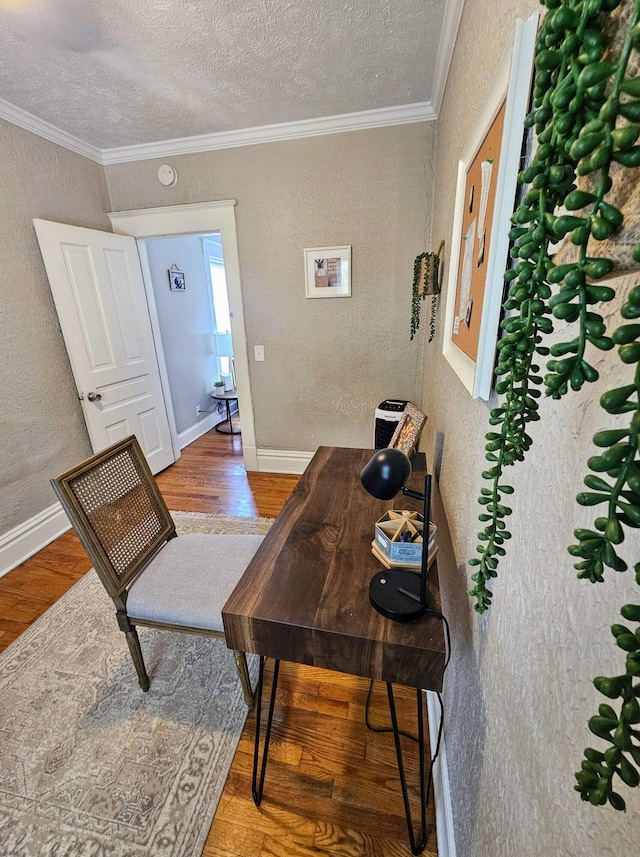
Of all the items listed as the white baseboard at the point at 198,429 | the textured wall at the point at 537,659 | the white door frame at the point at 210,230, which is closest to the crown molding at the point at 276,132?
the white door frame at the point at 210,230

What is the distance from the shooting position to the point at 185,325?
396 centimetres

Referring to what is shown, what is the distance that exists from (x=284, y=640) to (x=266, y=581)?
0.49 feet

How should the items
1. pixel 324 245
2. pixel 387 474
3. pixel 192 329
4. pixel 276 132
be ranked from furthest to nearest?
pixel 192 329 < pixel 324 245 < pixel 276 132 < pixel 387 474

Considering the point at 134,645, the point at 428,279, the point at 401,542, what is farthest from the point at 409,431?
the point at 134,645

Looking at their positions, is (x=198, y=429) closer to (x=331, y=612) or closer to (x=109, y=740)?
(x=109, y=740)

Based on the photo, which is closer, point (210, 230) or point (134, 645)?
point (134, 645)

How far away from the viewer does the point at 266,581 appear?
2.95 feet

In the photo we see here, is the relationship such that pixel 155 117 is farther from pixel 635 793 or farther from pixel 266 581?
pixel 635 793

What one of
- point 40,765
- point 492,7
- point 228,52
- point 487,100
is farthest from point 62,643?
point 228,52

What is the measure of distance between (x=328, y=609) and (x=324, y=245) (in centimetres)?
251

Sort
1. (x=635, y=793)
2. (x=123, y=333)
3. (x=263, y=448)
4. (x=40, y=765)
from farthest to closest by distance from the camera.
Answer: (x=263, y=448), (x=123, y=333), (x=40, y=765), (x=635, y=793)

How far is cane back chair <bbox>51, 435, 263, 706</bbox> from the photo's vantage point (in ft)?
4.00

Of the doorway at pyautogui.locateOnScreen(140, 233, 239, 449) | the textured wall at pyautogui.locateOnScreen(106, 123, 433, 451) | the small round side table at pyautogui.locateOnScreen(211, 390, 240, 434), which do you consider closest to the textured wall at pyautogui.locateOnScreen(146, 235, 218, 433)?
the doorway at pyautogui.locateOnScreen(140, 233, 239, 449)

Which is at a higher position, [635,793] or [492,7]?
[492,7]
